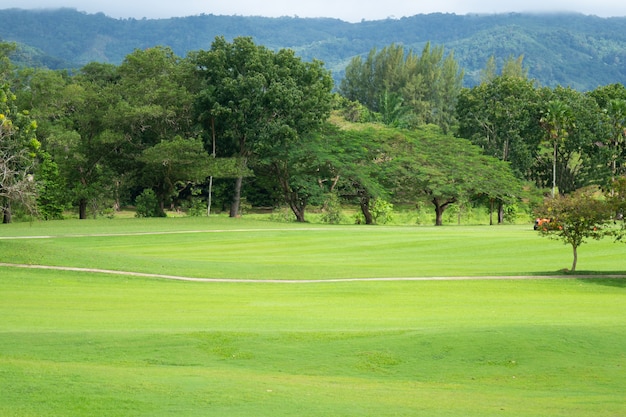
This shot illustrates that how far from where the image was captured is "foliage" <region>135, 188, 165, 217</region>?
6944 cm

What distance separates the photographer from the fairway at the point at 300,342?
11398 millimetres

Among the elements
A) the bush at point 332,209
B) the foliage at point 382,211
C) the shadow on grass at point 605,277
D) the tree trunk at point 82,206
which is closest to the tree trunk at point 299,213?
the bush at point 332,209


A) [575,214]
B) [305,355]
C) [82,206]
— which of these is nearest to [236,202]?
[82,206]

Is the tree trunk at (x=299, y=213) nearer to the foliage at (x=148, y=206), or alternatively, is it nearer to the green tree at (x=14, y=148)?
the foliage at (x=148, y=206)

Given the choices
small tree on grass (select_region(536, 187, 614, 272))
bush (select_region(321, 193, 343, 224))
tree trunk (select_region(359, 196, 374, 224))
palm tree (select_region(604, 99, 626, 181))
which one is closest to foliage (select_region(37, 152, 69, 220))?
bush (select_region(321, 193, 343, 224))

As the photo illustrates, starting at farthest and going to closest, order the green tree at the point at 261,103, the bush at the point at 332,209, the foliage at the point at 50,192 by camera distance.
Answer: the bush at the point at 332,209, the green tree at the point at 261,103, the foliage at the point at 50,192

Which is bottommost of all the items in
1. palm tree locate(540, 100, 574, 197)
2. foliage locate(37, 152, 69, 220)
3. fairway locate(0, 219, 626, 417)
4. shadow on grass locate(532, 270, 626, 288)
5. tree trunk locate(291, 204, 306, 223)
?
tree trunk locate(291, 204, 306, 223)

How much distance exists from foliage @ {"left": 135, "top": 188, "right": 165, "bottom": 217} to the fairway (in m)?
36.0

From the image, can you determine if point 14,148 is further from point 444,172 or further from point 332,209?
point 444,172

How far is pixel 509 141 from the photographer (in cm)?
8231

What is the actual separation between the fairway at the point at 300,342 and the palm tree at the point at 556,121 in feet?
151

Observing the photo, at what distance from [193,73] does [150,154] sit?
9.49m

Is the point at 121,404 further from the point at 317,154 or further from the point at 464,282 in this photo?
the point at 317,154

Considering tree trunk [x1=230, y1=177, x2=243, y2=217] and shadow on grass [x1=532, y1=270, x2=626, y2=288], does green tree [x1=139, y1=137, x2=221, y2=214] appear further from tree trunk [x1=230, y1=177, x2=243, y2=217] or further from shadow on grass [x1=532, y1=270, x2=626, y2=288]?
shadow on grass [x1=532, y1=270, x2=626, y2=288]
